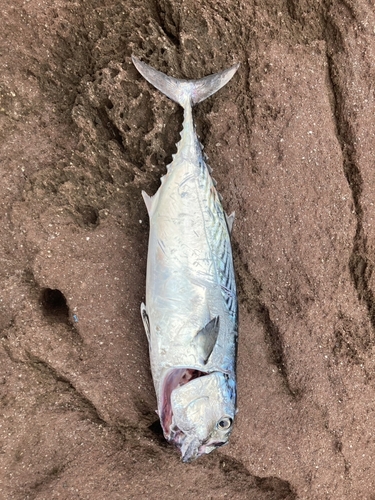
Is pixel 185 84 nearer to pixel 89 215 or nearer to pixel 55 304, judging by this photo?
pixel 89 215

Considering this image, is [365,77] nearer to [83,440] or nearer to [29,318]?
[29,318]

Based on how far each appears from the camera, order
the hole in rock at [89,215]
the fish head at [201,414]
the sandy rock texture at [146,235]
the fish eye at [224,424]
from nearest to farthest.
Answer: the fish head at [201,414]
the fish eye at [224,424]
the sandy rock texture at [146,235]
the hole in rock at [89,215]

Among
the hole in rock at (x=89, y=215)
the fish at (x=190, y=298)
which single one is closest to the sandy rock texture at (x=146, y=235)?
the hole in rock at (x=89, y=215)

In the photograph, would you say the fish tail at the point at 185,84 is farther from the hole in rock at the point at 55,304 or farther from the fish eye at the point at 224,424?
the fish eye at the point at 224,424

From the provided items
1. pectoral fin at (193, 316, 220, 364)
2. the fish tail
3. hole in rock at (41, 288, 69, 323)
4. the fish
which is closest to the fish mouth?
the fish

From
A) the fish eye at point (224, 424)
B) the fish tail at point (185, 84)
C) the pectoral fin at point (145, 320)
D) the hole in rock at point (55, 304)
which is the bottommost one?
the fish eye at point (224, 424)

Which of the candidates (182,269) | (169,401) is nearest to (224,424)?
(169,401)

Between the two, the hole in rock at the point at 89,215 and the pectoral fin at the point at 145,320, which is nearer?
the pectoral fin at the point at 145,320

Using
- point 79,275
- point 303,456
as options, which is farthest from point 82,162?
point 303,456
